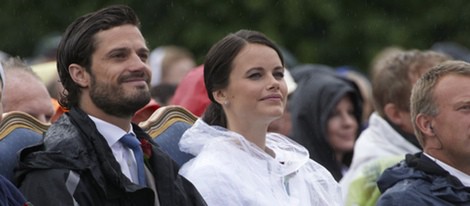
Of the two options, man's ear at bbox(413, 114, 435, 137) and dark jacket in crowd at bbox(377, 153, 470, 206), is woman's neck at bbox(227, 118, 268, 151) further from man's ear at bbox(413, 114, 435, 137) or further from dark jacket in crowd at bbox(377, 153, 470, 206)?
man's ear at bbox(413, 114, 435, 137)

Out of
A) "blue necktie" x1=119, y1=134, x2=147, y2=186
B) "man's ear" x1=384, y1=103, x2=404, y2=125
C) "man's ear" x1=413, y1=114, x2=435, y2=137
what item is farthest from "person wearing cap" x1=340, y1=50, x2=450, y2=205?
"blue necktie" x1=119, y1=134, x2=147, y2=186

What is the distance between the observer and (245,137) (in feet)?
21.9

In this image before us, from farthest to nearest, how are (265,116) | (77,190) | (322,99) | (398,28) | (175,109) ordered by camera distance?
(398,28), (322,99), (175,109), (265,116), (77,190)

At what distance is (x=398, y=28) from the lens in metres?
16.4

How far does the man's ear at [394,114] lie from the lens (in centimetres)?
843

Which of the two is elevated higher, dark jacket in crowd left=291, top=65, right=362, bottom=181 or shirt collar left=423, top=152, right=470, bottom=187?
shirt collar left=423, top=152, right=470, bottom=187

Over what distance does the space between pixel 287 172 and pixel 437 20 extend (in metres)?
10.4

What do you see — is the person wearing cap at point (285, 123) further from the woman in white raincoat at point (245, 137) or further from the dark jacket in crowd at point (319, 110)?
the woman in white raincoat at point (245, 137)

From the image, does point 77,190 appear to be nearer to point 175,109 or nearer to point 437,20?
point 175,109

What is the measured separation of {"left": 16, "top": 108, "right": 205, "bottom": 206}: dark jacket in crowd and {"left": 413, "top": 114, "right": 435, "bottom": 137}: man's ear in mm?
1462

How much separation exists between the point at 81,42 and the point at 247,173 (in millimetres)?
982

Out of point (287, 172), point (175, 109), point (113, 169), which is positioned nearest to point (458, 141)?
point (287, 172)

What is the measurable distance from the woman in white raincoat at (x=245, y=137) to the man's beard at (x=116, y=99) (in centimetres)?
57

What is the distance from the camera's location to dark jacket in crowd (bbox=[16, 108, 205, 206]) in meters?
5.77
